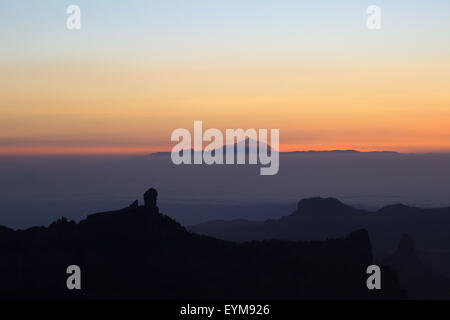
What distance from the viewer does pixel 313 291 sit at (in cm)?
15962

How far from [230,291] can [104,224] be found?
97.4ft

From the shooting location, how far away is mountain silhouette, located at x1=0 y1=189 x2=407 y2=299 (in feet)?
458

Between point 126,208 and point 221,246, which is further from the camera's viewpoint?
point 221,246

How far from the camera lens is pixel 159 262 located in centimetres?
15062

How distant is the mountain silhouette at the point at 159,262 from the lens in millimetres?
139500
